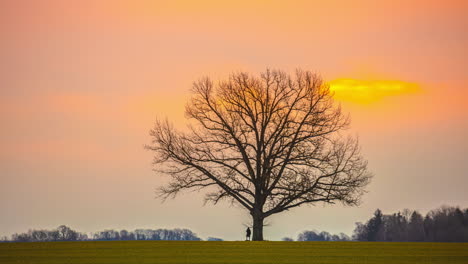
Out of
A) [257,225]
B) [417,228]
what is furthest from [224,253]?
[417,228]

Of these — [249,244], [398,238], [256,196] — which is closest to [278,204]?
[256,196]

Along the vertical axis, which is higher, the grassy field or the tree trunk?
the tree trunk

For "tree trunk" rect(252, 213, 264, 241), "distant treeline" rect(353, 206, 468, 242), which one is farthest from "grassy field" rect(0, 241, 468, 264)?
"distant treeline" rect(353, 206, 468, 242)

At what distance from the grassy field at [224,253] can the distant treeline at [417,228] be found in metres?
39.2

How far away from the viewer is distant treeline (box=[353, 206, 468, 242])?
259 ft

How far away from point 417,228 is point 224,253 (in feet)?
170

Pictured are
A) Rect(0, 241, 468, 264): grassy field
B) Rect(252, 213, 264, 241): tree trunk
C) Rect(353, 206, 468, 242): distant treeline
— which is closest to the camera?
Rect(0, 241, 468, 264): grassy field

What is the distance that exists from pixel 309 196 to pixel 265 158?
3500 millimetres

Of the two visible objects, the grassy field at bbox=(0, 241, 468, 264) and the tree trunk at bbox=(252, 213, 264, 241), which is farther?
the tree trunk at bbox=(252, 213, 264, 241)

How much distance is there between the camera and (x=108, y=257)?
1260 inches

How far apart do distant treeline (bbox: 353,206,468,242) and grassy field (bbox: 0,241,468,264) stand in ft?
128

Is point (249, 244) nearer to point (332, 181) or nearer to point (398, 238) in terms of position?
point (332, 181)

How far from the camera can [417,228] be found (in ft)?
272

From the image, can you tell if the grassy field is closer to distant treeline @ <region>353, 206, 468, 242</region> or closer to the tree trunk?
the tree trunk
